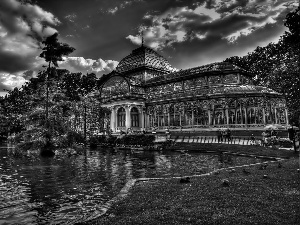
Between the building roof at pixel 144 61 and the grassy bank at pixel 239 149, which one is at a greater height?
the building roof at pixel 144 61

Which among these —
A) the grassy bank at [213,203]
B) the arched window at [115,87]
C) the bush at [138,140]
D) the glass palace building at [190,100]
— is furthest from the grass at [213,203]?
the arched window at [115,87]

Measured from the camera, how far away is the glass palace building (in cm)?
3503

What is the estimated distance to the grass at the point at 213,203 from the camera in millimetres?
5188

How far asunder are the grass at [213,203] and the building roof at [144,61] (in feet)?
152

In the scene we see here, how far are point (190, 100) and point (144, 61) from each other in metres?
19.3

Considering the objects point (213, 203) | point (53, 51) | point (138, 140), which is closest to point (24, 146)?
point (53, 51)

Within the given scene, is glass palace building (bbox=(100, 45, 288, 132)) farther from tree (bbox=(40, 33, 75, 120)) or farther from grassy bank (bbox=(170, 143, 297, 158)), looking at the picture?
tree (bbox=(40, 33, 75, 120))

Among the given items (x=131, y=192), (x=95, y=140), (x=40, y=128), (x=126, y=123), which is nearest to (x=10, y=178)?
(x=131, y=192)

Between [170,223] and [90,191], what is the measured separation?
513 cm

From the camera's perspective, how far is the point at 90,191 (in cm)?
932

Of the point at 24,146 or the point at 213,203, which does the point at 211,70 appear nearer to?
the point at 24,146

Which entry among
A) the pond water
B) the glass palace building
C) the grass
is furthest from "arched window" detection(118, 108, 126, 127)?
the grass

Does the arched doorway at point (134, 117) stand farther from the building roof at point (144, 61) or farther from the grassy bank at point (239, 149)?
the grassy bank at point (239, 149)

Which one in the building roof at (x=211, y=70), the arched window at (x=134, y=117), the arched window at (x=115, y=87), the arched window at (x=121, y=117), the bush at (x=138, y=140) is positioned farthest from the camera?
the arched window at (x=115, y=87)
